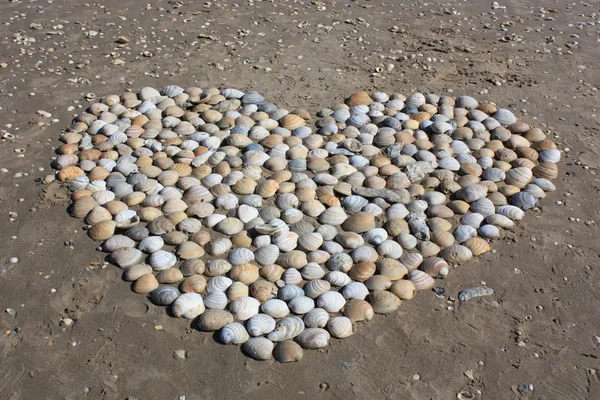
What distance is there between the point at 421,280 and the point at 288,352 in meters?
0.96

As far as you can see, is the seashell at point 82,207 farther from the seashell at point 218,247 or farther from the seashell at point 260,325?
the seashell at point 260,325

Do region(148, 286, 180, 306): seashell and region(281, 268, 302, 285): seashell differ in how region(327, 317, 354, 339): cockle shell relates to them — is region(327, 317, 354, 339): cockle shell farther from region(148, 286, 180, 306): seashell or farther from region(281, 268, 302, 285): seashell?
region(148, 286, 180, 306): seashell

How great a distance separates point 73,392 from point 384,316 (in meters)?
1.68

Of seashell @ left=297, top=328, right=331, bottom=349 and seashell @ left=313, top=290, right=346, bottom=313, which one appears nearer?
seashell @ left=297, top=328, right=331, bottom=349

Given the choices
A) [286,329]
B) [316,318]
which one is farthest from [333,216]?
[286,329]

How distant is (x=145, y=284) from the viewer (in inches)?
133

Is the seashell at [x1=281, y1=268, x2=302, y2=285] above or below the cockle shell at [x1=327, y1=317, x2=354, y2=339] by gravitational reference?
below

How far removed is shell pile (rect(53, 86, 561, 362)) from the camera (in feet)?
10.9

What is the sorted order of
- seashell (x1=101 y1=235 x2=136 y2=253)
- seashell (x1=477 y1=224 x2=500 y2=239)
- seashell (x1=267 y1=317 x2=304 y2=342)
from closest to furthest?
seashell (x1=267 y1=317 x2=304 y2=342), seashell (x1=101 y1=235 x2=136 y2=253), seashell (x1=477 y1=224 x2=500 y2=239)

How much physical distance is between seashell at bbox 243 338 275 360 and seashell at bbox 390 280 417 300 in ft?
2.64

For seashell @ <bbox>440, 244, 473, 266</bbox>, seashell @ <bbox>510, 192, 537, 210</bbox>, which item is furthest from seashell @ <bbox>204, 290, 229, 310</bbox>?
seashell @ <bbox>510, 192, 537, 210</bbox>

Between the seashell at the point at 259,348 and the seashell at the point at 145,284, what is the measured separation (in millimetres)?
699

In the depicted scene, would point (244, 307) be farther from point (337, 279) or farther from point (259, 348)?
point (337, 279)

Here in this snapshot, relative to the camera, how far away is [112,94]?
5.39m
